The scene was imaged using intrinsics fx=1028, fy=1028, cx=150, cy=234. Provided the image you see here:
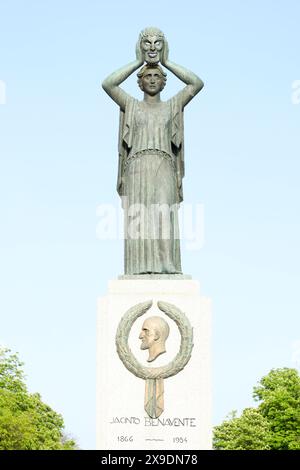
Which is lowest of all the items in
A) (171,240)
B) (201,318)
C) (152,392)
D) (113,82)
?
(152,392)

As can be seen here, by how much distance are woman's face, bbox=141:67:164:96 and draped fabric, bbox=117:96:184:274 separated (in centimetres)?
29

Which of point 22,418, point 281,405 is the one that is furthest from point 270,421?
point 22,418

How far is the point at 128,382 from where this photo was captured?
18.3 meters

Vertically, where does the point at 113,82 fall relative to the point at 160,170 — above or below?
above

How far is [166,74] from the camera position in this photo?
20031 millimetres

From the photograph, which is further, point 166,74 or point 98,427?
point 166,74

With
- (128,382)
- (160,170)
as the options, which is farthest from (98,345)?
(160,170)

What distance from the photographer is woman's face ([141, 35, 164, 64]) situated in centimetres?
1975

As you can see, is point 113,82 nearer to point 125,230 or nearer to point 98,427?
point 125,230

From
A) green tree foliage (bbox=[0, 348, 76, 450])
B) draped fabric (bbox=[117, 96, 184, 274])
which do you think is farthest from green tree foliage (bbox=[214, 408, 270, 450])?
draped fabric (bbox=[117, 96, 184, 274])

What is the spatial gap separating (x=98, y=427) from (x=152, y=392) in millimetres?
1138

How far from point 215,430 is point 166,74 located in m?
36.4
